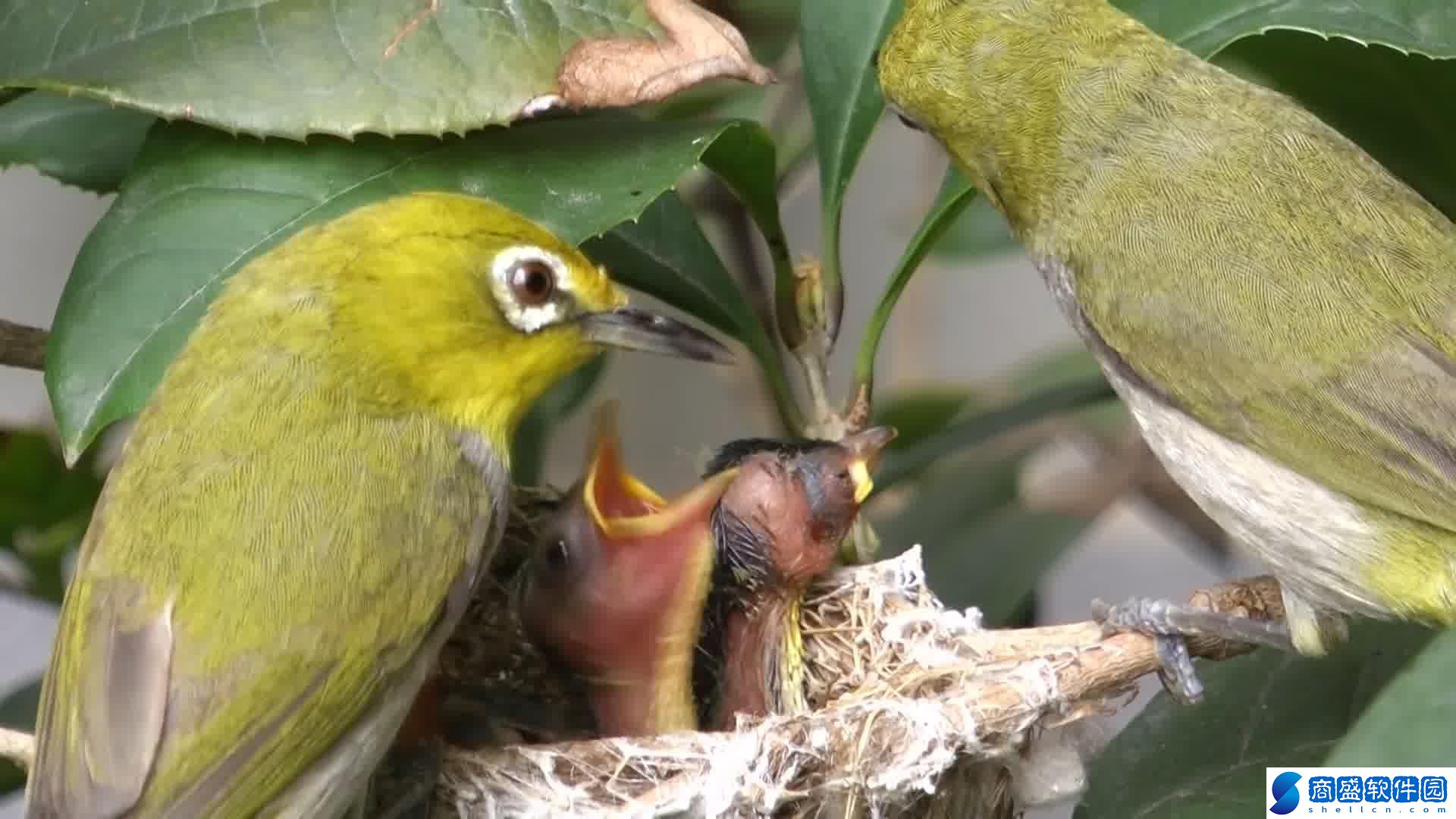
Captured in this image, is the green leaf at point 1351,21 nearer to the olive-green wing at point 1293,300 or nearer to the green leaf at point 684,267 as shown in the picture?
the olive-green wing at point 1293,300

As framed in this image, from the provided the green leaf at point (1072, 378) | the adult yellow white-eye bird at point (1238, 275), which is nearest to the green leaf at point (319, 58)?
the adult yellow white-eye bird at point (1238, 275)

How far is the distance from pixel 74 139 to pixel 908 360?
2009 mm

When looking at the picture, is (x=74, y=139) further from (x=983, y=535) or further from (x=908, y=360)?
(x=908, y=360)

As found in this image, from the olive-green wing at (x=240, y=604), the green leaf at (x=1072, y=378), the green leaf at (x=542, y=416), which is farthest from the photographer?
the green leaf at (x=1072, y=378)

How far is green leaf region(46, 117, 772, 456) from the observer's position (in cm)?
126

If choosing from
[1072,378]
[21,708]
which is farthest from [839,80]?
[21,708]

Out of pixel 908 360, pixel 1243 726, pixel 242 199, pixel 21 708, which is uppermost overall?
pixel 242 199

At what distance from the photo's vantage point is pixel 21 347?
4.83ft

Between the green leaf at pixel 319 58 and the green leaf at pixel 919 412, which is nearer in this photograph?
the green leaf at pixel 319 58

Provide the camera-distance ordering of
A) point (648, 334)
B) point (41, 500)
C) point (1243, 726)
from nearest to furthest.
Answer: point (648, 334)
point (1243, 726)
point (41, 500)

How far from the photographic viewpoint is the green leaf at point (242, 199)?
126 centimetres

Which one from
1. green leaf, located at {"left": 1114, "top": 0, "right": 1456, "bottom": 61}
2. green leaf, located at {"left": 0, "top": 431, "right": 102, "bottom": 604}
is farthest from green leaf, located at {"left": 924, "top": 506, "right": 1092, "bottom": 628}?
green leaf, located at {"left": 0, "top": 431, "right": 102, "bottom": 604}

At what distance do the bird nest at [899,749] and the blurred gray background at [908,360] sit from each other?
4.28ft

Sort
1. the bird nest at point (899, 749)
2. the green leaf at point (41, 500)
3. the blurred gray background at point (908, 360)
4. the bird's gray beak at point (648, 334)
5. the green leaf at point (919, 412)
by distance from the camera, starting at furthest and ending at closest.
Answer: the blurred gray background at point (908, 360)
the green leaf at point (919, 412)
the green leaf at point (41, 500)
the bird's gray beak at point (648, 334)
the bird nest at point (899, 749)
